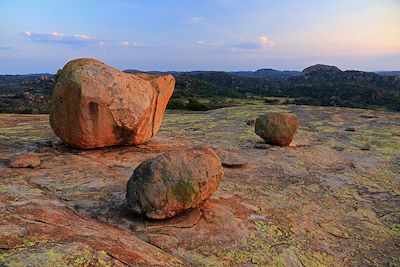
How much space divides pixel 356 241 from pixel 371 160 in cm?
781

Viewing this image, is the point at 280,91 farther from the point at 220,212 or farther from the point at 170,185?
the point at 170,185

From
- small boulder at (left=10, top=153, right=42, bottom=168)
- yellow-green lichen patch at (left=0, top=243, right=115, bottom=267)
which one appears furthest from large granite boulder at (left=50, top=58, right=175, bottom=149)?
yellow-green lichen patch at (left=0, top=243, right=115, bottom=267)

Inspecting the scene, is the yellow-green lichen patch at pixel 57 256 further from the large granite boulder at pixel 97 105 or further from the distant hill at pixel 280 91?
the distant hill at pixel 280 91

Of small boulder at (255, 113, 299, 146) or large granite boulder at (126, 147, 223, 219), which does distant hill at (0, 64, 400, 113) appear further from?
large granite boulder at (126, 147, 223, 219)

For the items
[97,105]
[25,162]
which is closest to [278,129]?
[97,105]

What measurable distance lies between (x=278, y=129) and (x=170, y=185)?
946cm

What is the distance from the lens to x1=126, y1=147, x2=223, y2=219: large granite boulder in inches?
336

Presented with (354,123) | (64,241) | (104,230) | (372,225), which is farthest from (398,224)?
(354,123)

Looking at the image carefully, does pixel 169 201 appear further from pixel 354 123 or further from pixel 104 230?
pixel 354 123

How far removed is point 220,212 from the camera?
932cm

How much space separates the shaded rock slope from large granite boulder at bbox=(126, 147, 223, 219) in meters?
0.31

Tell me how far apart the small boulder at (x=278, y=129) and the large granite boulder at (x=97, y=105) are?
5.20 metres

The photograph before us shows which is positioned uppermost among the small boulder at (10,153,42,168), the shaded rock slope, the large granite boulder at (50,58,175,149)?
the large granite boulder at (50,58,175,149)

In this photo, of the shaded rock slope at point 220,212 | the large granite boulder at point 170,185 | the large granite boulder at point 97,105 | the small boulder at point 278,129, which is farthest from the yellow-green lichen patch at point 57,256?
the small boulder at point 278,129
